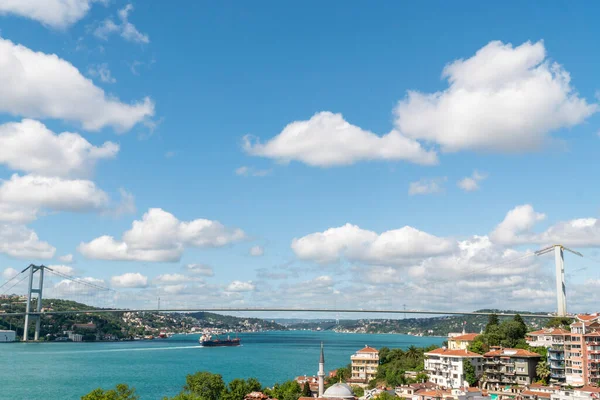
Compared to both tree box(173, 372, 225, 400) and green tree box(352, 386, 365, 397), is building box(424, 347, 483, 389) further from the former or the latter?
tree box(173, 372, 225, 400)

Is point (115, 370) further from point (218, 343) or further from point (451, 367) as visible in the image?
point (218, 343)

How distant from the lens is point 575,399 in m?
29.0

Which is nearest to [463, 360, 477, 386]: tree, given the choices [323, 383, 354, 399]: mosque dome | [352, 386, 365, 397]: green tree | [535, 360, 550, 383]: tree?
[535, 360, 550, 383]: tree

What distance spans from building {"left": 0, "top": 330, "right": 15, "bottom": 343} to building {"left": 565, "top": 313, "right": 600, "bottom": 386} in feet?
314

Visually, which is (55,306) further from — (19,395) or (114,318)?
(19,395)

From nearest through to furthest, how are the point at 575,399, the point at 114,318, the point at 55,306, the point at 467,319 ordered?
the point at 575,399
the point at 55,306
the point at 114,318
the point at 467,319

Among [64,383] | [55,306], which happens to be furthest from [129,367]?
[55,306]

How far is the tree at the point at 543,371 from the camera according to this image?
1451 inches

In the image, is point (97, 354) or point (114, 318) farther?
point (114, 318)

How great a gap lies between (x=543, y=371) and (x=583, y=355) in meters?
3.23

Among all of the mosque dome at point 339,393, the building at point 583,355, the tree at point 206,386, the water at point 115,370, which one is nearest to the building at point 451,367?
the building at point 583,355

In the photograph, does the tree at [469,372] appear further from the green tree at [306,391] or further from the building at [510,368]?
the green tree at [306,391]

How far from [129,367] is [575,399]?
49.9 metres

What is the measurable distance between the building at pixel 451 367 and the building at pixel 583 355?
578 centimetres
